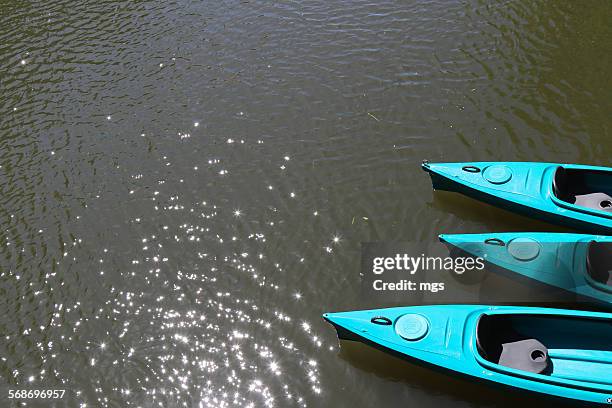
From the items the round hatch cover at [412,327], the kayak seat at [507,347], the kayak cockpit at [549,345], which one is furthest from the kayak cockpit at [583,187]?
the round hatch cover at [412,327]

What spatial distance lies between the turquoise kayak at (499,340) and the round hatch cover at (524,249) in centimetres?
150

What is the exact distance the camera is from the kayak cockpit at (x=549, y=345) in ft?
30.3

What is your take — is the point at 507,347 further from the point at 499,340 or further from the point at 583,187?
the point at 583,187

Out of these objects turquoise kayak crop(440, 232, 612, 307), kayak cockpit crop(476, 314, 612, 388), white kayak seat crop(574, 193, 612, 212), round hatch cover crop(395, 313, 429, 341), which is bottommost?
kayak cockpit crop(476, 314, 612, 388)

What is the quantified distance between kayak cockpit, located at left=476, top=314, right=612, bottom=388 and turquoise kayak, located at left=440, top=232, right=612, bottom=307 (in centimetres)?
108

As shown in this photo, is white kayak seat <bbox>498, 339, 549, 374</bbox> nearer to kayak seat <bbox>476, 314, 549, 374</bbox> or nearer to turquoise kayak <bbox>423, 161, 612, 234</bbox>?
kayak seat <bbox>476, 314, 549, 374</bbox>

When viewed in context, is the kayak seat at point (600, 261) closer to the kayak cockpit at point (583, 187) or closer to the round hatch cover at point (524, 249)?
the round hatch cover at point (524, 249)

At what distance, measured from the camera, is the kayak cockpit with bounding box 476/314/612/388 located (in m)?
9.25

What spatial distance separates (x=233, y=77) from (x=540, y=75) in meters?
10.3

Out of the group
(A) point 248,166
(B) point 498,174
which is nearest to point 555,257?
(B) point 498,174

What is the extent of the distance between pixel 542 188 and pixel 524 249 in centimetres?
187

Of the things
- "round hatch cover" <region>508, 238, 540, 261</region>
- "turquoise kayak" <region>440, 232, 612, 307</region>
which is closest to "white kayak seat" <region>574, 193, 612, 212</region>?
"turquoise kayak" <region>440, 232, 612, 307</region>

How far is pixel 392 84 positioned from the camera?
17031 mm

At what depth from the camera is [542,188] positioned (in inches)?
474
